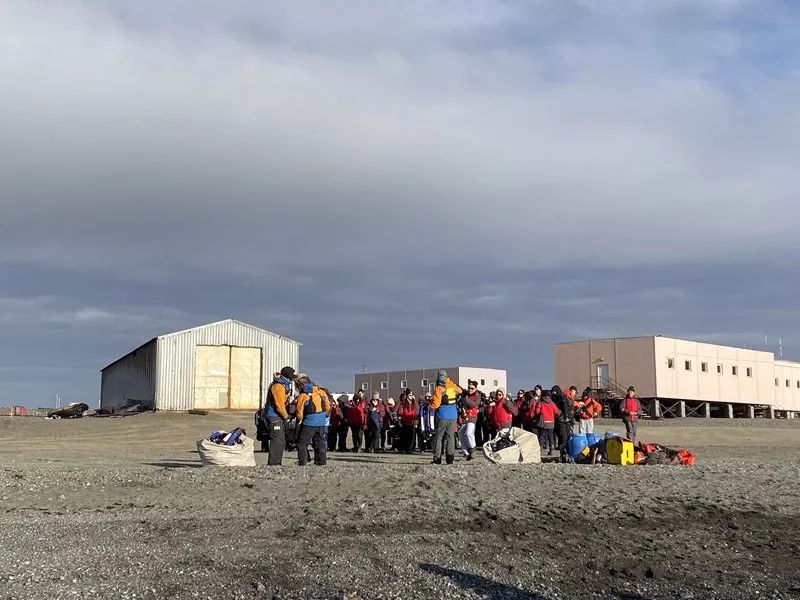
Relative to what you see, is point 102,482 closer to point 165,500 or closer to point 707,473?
point 165,500

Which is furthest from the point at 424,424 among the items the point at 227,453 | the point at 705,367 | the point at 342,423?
the point at 705,367

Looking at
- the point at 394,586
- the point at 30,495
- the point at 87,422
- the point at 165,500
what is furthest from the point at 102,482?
the point at 87,422

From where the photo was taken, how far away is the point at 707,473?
1470cm

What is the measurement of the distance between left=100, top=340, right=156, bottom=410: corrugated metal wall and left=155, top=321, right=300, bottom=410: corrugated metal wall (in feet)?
2.41

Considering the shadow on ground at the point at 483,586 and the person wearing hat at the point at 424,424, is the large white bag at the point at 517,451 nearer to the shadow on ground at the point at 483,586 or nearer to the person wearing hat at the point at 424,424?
the person wearing hat at the point at 424,424

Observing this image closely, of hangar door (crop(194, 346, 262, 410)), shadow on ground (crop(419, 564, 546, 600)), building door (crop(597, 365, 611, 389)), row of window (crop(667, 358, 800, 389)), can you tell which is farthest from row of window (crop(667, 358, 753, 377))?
shadow on ground (crop(419, 564, 546, 600))

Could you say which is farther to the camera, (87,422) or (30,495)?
(87,422)

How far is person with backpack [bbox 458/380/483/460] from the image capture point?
57.5 ft

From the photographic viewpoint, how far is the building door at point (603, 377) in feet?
183

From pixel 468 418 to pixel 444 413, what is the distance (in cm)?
186

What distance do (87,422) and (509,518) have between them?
116 feet

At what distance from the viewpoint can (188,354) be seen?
1735 inches

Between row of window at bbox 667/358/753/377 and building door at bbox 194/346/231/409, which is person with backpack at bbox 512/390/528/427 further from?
row of window at bbox 667/358/753/377

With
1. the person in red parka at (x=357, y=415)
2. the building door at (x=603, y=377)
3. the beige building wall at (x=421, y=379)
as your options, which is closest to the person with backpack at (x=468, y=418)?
the person in red parka at (x=357, y=415)
